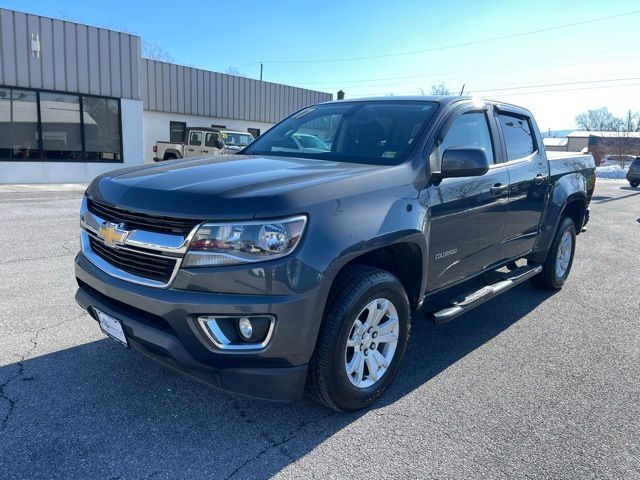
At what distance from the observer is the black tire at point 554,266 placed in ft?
17.7

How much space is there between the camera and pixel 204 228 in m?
2.41

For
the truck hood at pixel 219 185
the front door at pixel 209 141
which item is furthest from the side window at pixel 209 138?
the truck hood at pixel 219 185

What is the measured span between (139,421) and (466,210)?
256 centimetres

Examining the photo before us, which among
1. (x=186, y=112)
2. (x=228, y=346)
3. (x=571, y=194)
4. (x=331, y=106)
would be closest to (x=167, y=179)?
(x=228, y=346)

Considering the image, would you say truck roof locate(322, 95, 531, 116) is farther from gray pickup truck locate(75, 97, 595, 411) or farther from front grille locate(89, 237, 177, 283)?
front grille locate(89, 237, 177, 283)

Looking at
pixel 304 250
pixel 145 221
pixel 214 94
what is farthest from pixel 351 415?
pixel 214 94

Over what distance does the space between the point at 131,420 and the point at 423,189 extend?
7.32ft

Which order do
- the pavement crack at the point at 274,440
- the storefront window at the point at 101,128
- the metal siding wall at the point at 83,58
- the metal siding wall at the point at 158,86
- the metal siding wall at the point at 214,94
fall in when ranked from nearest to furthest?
the pavement crack at the point at 274,440 < the metal siding wall at the point at 83,58 < the storefront window at the point at 101,128 < the metal siding wall at the point at 158,86 < the metal siding wall at the point at 214,94

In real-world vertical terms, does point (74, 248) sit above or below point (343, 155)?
below

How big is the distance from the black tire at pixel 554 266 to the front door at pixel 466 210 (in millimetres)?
1462

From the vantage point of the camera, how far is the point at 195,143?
1895cm

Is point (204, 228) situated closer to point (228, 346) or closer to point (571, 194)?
point (228, 346)

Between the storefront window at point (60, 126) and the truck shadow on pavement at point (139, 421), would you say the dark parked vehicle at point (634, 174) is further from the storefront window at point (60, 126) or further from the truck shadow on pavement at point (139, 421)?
the truck shadow on pavement at point (139, 421)

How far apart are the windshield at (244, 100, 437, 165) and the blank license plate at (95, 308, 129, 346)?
5.83 ft
